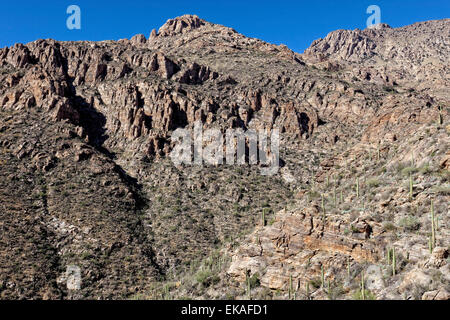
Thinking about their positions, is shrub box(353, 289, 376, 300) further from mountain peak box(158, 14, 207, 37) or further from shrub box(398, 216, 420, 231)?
mountain peak box(158, 14, 207, 37)

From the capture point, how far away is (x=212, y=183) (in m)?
69.9

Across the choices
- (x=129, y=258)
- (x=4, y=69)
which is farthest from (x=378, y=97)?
(x=4, y=69)

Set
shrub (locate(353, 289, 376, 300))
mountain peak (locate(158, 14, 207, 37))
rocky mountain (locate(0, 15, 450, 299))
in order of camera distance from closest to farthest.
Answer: shrub (locate(353, 289, 376, 300)) < rocky mountain (locate(0, 15, 450, 299)) < mountain peak (locate(158, 14, 207, 37))

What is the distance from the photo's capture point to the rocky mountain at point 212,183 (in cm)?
2786

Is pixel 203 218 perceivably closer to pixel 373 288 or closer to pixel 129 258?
pixel 129 258

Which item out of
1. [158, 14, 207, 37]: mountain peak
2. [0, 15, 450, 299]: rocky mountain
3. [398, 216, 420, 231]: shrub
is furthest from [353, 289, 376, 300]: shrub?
[158, 14, 207, 37]: mountain peak

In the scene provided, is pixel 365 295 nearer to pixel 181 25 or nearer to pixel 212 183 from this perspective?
pixel 212 183

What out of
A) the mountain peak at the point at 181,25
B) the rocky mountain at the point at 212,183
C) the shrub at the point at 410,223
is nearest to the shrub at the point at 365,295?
the rocky mountain at the point at 212,183

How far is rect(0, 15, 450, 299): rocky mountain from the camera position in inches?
1097

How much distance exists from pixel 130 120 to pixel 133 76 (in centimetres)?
1697

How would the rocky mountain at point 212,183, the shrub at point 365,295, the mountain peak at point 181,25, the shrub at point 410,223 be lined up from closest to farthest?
the shrub at point 365,295
the shrub at point 410,223
the rocky mountain at point 212,183
the mountain peak at point 181,25

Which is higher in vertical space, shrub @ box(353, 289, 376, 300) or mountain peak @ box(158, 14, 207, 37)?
mountain peak @ box(158, 14, 207, 37)

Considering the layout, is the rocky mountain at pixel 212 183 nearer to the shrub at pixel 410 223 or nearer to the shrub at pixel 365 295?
the shrub at pixel 410 223

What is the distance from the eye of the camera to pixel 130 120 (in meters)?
82.2
